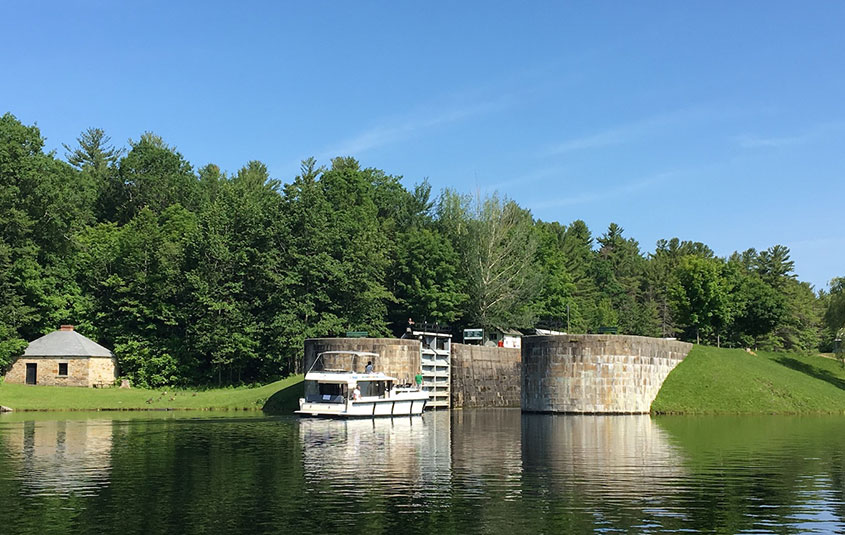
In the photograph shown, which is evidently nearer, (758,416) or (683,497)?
(683,497)

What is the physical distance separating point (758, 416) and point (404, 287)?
4820cm

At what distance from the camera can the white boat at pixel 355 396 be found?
2653 inches

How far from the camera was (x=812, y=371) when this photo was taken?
84938 millimetres

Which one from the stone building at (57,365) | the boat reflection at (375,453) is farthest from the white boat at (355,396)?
the stone building at (57,365)

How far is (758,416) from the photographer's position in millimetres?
71062

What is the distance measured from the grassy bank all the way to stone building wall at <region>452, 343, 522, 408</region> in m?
15.0

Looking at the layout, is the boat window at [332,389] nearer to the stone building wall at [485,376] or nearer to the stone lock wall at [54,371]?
the stone building wall at [485,376]

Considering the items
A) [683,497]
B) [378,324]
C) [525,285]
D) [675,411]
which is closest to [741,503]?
[683,497]

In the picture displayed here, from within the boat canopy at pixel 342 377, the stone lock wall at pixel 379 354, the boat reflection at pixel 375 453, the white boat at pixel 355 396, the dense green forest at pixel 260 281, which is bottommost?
the boat reflection at pixel 375 453

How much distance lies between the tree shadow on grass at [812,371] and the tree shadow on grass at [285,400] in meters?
46.1

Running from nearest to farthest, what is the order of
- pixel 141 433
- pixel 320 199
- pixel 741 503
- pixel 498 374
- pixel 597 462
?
pixel 741 503, pixel 597 462, pixel 141 433, pixel 498 374, pixel 320 199

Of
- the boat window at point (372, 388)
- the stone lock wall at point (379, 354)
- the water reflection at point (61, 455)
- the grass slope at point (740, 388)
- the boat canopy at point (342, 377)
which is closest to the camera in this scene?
the water reflection at point (61, 455)

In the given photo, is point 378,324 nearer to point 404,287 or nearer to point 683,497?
point 404,287

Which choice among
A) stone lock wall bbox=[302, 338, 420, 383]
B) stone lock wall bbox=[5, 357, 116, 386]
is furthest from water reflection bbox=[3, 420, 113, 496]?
stone lock wall bbox=[5, 357, 116, 386]
